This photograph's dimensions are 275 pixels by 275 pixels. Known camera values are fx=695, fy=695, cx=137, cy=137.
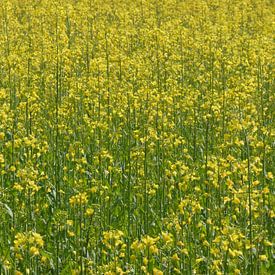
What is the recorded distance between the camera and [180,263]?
529 cm

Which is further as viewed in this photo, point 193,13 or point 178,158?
point 193,13

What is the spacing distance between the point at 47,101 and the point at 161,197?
2936 mm

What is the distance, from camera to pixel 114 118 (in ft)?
27.7

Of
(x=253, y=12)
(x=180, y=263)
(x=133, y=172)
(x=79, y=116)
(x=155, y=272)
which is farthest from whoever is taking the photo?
(x=253, y=12)

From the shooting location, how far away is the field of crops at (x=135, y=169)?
4.79 metres

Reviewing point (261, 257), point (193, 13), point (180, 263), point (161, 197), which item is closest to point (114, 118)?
point (161, 197)

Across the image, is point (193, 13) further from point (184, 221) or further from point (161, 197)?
point (184, 221)

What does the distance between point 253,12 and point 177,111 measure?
28.9 feet

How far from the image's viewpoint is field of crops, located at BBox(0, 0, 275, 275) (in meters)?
4.79

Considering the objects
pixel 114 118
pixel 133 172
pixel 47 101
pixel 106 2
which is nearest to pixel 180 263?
pixel 133 172

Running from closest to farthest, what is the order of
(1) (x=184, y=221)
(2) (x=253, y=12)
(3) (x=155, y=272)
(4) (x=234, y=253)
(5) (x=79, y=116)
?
(3) (x=155, y=272)
(4) (x=234, y=253)
(1) (x=184, y=221)
(5) (x=79, y=116)
(2) (x=253, y=12)

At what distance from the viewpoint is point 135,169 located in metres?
6.64

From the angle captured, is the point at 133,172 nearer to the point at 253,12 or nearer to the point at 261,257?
the point at 261,257

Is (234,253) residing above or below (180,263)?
above
